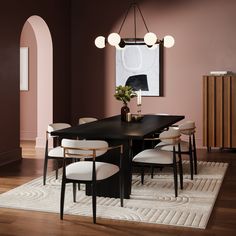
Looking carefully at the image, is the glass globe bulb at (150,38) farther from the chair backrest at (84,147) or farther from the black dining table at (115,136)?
the chair backrest at (84,147)

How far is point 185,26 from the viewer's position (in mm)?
7973

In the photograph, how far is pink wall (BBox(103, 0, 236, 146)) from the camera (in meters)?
7.80

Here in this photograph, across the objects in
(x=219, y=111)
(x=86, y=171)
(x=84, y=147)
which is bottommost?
(x=86, y=171)

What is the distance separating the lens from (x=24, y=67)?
9.09 metres

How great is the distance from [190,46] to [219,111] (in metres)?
1.22

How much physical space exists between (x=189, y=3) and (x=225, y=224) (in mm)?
4854

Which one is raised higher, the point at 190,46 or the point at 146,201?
the point at 190,46

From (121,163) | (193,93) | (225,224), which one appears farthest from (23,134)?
(225,224)

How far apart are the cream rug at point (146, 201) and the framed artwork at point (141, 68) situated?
9.32ft

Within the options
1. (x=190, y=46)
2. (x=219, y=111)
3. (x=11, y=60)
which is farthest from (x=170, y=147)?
(x=190, y=46)

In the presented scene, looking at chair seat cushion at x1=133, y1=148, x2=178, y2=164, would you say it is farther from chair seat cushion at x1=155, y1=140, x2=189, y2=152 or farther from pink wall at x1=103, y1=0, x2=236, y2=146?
pink wall at x1=103, y1=0, x2=236, y2=146

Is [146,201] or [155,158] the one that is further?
[155,158]

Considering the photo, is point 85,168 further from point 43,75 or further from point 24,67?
point 24,67

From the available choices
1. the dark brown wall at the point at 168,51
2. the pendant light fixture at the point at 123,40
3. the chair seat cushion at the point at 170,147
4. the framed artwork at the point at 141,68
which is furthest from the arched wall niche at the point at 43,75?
the chair seat cushion at the point at 170,147
